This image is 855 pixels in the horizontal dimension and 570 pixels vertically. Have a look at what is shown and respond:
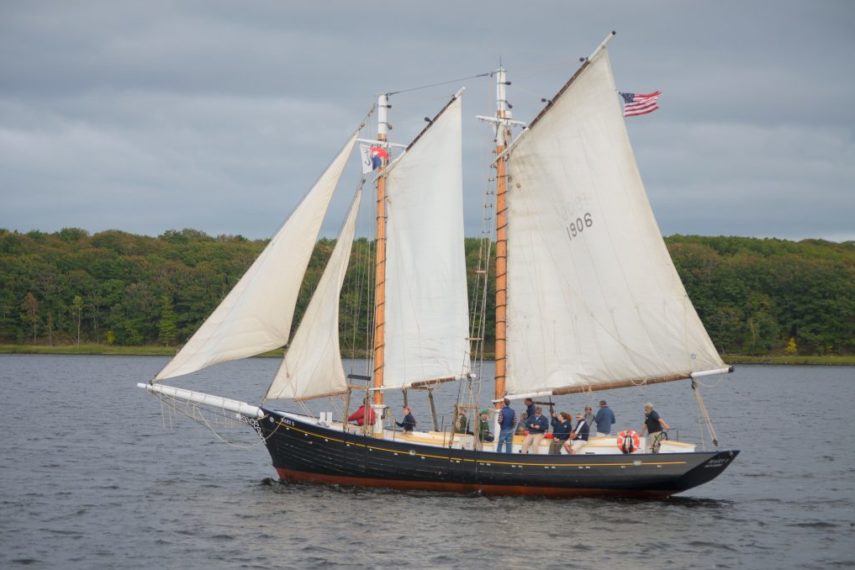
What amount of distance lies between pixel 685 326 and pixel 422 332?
9.51 m

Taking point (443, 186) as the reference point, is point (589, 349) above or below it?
below

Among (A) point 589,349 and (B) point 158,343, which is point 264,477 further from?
(B) point 158,343

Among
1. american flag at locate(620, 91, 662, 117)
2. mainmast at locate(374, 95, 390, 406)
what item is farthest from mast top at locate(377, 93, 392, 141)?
american flag at locate(620, 91, 662, 117)

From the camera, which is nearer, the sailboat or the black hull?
the black hull

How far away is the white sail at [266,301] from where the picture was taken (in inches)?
1618

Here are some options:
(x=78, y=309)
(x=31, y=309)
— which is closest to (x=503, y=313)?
(x=78, y=309)

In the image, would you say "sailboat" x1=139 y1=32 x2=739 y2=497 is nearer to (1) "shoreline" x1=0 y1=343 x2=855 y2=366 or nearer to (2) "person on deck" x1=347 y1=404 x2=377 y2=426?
(2) "person on deck" x1=347 y1=404 x2=377 y2=426

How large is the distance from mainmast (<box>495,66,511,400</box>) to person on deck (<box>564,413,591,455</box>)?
3.26m

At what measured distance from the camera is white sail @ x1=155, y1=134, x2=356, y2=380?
41094 millimetres

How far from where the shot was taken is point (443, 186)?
4394 cm

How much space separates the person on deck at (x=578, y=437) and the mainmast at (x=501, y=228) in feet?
10.7

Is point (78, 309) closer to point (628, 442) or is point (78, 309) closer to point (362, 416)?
point (362, 416)

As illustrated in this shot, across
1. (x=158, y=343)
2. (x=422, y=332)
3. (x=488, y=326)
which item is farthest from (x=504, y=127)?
(x=158, y=343)

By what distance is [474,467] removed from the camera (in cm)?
4184
